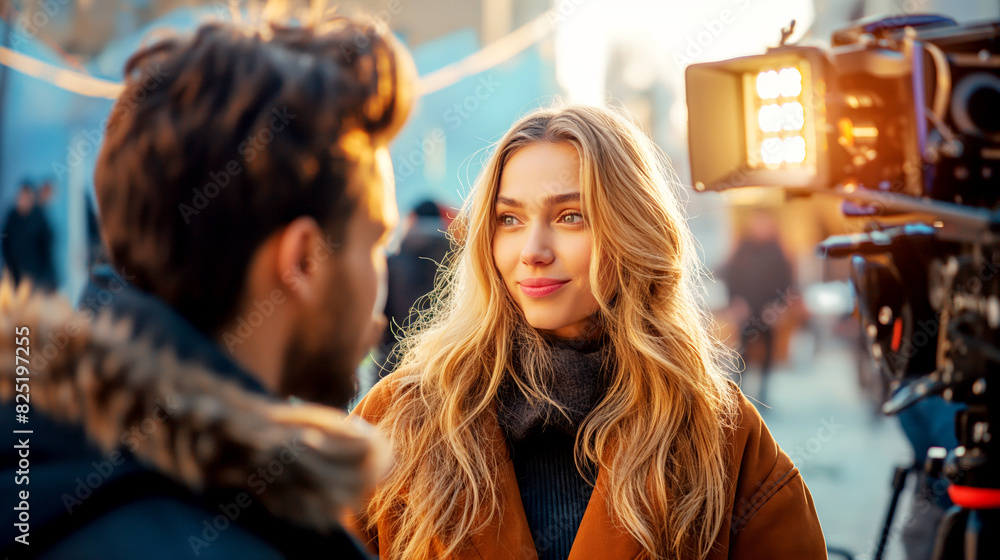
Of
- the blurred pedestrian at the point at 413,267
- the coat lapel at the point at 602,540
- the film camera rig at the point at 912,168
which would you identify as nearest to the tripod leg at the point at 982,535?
the film camera rig at the point at 912,168

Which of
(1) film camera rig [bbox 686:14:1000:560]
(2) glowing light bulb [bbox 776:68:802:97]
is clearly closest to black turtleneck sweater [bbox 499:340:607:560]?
(1) film camera rig [bbox 686:14:1000:560]

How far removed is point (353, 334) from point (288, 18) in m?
0.42

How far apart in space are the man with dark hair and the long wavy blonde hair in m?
0.90

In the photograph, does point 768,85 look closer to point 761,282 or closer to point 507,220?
point 507,220

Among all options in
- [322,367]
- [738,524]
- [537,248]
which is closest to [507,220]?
[537,248]

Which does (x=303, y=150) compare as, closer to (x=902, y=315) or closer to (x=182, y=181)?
(x=182, y=181)

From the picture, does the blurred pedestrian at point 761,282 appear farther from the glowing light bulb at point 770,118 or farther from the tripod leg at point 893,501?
the glowing light bulb at point 770,118

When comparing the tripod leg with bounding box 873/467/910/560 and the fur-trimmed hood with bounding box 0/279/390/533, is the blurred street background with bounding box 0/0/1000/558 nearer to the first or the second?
the tripod leg with bounding box 873/467/910/560

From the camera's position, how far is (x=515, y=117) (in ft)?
26.2

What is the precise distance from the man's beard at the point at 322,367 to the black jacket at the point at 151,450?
77 millimetres

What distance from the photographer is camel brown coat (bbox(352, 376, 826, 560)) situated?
1659 mm

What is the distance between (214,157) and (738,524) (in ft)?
4.84

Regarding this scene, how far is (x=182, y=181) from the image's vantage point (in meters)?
0.81

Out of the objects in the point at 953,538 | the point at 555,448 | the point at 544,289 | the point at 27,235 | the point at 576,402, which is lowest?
the point at 953,538
